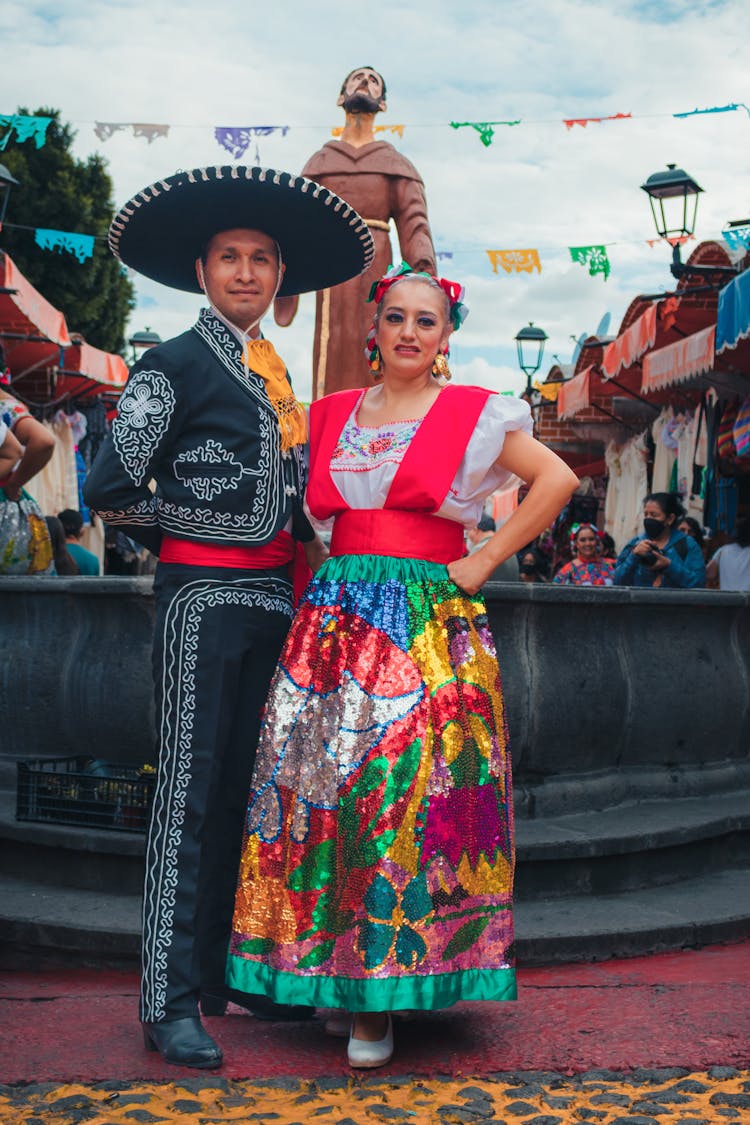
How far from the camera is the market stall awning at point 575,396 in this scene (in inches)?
551

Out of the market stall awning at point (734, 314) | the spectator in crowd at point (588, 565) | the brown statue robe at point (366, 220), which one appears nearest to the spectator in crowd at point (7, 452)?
the brown statue robe at point (366, 220)

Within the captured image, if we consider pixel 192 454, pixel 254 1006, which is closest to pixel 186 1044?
pixel 254 1006

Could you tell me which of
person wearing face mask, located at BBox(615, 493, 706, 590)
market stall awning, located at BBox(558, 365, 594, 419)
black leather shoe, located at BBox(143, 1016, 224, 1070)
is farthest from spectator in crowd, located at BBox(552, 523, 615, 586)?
black leather shoe, located at BBox(143, 1016, 224, 1070)

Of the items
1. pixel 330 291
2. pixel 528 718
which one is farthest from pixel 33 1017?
pixel 330 291

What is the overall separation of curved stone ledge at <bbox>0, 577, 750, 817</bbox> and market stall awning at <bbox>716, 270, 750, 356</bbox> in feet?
10.3

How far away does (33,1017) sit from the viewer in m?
3.36

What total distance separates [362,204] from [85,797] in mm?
3856

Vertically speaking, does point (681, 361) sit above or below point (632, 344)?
below

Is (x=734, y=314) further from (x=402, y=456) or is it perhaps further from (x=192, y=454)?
(x=192, y=454)

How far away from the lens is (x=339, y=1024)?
3221 millimetres

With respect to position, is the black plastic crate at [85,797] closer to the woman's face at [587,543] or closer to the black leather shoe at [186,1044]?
the black leather shoe at [186,1044]

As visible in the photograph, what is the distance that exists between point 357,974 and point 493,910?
1.20 ft

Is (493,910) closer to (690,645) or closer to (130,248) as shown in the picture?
(130,248)

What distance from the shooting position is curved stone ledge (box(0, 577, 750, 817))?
4629mm
